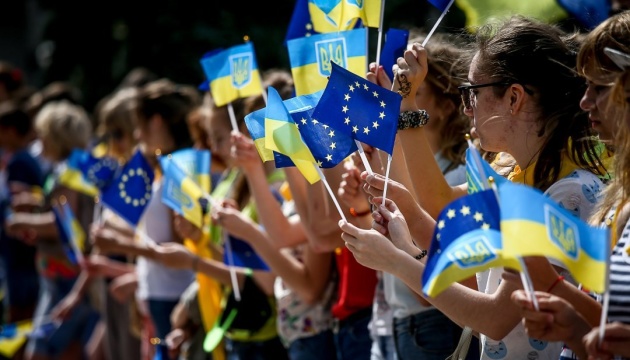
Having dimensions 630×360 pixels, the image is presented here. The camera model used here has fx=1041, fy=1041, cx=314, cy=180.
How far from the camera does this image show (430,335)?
13.4 ft

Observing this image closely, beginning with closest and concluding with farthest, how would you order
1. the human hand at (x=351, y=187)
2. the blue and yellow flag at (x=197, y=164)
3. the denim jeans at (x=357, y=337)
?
the human hand at (x=351, y=187) < the denim jeans at (x=357, y=337) < the blue and yellow flag at (x=197, y=164)

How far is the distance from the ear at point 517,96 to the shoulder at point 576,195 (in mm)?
276

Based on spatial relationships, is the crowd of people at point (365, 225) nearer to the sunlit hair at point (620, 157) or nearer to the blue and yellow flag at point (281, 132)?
the sunlit hair at point (620, 157)

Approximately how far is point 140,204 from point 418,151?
7.92 feet

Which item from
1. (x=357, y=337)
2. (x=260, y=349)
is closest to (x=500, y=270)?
(x=357, y=337)

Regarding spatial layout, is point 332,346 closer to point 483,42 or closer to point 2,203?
point 483,42

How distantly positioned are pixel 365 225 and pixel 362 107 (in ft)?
2.59

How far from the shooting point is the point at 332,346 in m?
4.81

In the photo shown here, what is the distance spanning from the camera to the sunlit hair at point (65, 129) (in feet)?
26.4

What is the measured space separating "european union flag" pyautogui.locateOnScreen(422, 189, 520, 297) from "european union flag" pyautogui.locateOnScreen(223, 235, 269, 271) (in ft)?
7.81

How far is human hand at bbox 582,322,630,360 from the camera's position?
2461 mm

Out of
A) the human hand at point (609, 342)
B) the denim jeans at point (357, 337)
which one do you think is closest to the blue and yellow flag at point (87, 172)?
the denim jeans at point (357, 337)

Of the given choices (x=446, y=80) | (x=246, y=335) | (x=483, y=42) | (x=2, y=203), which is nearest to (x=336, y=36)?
(x=446, y=80)

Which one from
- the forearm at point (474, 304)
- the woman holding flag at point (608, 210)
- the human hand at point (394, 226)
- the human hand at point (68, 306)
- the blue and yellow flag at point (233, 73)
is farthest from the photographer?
the human hand at point (68, 306)
